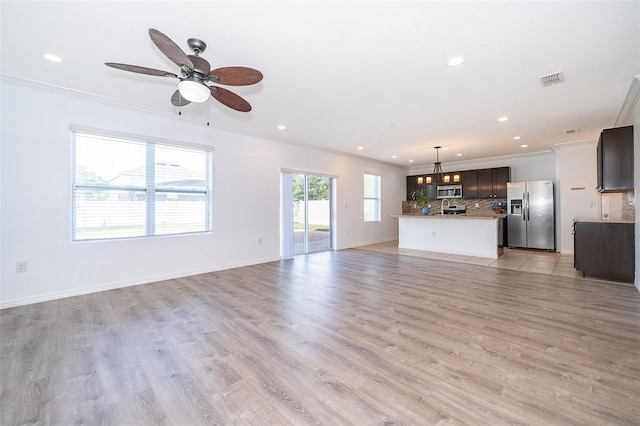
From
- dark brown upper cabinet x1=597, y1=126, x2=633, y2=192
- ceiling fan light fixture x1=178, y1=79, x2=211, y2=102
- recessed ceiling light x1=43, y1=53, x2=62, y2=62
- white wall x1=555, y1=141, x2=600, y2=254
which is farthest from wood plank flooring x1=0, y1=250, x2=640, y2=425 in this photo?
white wall x1=555, y1=141, x2=600, y2=254

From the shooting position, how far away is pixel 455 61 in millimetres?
2781

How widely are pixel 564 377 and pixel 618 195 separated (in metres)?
6.26

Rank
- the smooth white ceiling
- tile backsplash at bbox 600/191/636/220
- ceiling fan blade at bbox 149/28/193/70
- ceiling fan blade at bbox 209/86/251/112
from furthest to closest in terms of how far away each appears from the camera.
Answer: tile backsplash at bbox 600/191/636/220 → ceiling fan blade at bbox 209/86/251/112 → the smooth white ceiling → ceiling fan blade at bbox 149/28/193/70

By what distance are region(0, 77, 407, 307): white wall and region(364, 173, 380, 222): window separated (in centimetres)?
316

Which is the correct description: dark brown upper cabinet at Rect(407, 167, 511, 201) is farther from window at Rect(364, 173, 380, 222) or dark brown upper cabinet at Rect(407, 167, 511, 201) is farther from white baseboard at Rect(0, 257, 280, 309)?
white baseboard at Rect(0, 257, 280, 309)

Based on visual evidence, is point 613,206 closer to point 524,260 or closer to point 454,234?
point 524,260

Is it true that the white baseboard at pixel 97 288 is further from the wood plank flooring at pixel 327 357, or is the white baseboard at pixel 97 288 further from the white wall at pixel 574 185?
the white wall at pixel 574 185

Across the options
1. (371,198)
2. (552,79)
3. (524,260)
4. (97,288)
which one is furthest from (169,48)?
(371,198)

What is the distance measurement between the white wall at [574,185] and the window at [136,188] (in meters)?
8.03

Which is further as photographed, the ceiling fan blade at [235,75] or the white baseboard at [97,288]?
the white baseboard at [97,288]

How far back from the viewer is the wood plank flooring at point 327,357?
1.54m

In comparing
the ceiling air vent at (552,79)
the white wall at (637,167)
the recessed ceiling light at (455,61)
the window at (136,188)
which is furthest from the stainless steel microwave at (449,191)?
the window at (136,188)

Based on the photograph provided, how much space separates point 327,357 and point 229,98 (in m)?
2.64

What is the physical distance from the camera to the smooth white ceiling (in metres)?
2.10
